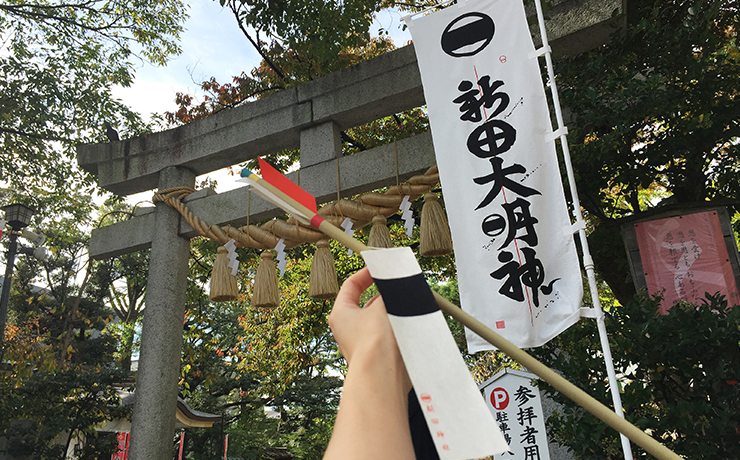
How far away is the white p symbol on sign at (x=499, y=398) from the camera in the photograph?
5.72 metres

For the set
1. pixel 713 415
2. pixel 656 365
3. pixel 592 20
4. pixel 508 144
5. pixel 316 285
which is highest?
pixel 592 20

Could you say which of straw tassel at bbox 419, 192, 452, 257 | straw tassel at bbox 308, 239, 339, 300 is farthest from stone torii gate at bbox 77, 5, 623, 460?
straw tassel at bbox 308, 239, 339, 300

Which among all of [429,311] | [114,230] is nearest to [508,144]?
[429,311]

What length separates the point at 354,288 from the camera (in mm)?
867

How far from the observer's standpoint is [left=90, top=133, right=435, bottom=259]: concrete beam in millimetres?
3836

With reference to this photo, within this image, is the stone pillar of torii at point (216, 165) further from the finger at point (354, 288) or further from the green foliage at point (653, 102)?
the finger at point (354, 288)

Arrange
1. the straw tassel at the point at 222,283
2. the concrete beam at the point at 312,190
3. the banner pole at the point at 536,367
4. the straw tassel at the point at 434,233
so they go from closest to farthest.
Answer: the banner pole at the point at 536,367 < the straw tassel at the point at 434,233 < the concrete beam at the point at 312,190 < the straw tassel at the point at 222,283

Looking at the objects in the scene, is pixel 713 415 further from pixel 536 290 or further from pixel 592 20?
pixel 592 20

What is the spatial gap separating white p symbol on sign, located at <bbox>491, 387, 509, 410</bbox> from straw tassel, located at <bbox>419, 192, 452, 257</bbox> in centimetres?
314

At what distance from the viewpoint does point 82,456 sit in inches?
388

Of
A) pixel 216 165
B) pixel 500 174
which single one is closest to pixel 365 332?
pixel 500 174

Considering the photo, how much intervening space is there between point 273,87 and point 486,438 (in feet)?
23.3

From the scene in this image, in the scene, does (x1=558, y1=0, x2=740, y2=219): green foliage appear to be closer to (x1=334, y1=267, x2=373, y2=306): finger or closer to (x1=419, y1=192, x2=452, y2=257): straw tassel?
(x1=419, y1=192, x2=452, y2=257): straw tassel

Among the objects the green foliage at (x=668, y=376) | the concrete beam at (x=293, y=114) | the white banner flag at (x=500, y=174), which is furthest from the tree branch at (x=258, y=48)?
the green foliage at (x=668, y=376)
